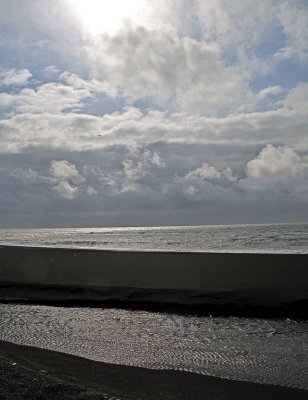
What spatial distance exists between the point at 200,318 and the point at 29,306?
532 centimetres

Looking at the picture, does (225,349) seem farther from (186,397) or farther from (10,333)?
(10,333)

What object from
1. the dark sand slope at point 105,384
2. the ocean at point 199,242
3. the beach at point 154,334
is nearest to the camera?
the dark sand slope at point 105,384

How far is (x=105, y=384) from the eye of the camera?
6.24 meters

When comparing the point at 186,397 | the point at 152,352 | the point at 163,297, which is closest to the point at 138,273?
the point at 163,297

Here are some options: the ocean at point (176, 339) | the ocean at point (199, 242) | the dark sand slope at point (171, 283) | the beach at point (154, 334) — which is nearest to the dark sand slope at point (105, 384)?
the beach at point (154, 334)

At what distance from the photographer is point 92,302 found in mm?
13031

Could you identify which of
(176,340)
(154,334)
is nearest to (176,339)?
(176,340)

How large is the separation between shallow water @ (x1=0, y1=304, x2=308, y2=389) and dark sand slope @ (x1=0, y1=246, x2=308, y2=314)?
1.40 meters

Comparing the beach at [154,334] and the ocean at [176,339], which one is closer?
the beach at [154,334]

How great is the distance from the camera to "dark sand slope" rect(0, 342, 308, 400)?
523cm

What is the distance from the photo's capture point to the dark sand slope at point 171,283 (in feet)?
41.1

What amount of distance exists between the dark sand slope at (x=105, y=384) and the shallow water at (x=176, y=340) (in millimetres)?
360

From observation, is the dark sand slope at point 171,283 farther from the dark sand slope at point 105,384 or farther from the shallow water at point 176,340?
the dark sand slope at point 105,384

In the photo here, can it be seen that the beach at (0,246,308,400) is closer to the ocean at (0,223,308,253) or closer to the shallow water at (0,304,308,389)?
the shallow water at (0,304,308,389)
